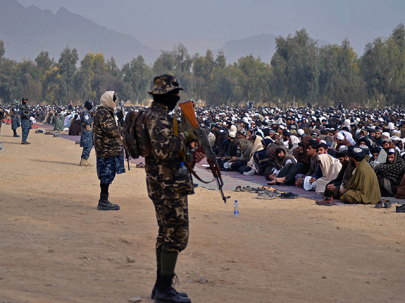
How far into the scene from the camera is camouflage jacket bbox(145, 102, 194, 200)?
275cm

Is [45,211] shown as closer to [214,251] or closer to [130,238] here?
[130,238]

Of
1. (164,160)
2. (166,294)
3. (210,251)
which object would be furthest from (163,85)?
(210,251)

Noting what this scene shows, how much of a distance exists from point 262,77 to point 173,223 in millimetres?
62168

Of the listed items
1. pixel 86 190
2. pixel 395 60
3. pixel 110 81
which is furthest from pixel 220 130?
pixel 110 81

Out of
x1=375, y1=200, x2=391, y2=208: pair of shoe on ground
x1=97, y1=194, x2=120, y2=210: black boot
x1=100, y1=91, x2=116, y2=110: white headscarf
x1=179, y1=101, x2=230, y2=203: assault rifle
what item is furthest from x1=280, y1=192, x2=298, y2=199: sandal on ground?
x1=179, y1=101, x2=230, y2=203: assault rifle

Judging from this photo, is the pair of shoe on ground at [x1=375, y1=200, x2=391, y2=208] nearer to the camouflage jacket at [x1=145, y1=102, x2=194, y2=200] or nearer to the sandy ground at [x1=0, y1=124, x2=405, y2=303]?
the sandy ground at [x1=0, y1=124, x2=405, y2=303]

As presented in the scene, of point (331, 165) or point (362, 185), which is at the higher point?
point (331, 165)

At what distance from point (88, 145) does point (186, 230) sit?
766cm

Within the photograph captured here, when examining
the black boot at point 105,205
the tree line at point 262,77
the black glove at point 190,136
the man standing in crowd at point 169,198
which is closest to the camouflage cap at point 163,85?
the man standing in crowd at point 169,198

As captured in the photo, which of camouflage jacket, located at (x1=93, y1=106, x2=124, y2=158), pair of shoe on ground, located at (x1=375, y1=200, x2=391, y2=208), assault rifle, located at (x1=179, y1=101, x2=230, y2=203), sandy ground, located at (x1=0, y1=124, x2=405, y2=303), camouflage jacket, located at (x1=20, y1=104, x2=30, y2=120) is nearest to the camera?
assault rifle, located at (x1=179, y1=101, x2=230, y2=203)

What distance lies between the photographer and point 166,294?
284 cm

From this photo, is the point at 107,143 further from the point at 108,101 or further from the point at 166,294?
the point at 166,294

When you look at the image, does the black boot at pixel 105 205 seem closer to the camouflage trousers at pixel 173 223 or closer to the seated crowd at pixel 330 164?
the seated crowd at pixel 330 164

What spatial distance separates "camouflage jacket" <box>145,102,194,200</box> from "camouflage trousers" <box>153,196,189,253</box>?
1.9 inches
